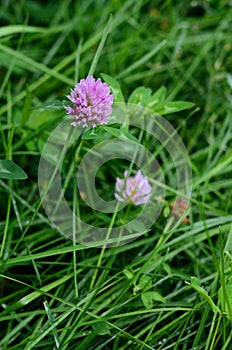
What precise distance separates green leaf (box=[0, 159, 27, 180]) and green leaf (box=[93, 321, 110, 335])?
260 mm

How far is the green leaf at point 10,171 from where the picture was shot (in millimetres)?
888

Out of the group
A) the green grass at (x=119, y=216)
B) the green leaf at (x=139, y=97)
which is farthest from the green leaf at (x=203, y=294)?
the green leaf at (x=139, y=97)

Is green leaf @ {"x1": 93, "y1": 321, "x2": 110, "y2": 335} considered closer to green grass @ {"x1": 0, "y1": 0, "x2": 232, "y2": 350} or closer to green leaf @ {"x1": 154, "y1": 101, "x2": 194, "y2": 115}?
green grass @ {"x1": 0, "y1": 0, "x2": 232, "y2": 350}

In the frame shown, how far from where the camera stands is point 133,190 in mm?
970

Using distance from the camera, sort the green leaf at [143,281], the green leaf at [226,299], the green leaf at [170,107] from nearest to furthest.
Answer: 1. the green leaf at [226,299]
2. the green leaf at [143,281]
3. the green leaf at [170,107]

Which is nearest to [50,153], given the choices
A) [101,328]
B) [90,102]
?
[90,102]

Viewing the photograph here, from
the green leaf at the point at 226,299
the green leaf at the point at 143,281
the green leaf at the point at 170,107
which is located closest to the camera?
the green leaf at the point at 226,299

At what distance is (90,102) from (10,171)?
0.65 ft

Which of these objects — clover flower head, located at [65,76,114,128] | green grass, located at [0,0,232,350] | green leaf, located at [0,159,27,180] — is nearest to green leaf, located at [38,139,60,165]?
green grass, located at [0,0,232,350]

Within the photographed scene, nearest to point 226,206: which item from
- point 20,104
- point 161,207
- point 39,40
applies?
point 161,207

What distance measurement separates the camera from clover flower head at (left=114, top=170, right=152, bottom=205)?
0.97 metres

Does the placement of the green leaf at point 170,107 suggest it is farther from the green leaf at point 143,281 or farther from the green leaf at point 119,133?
the green leaf at point 143,281

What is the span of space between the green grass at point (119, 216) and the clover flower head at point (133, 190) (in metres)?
0.04

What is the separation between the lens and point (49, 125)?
111 cm
